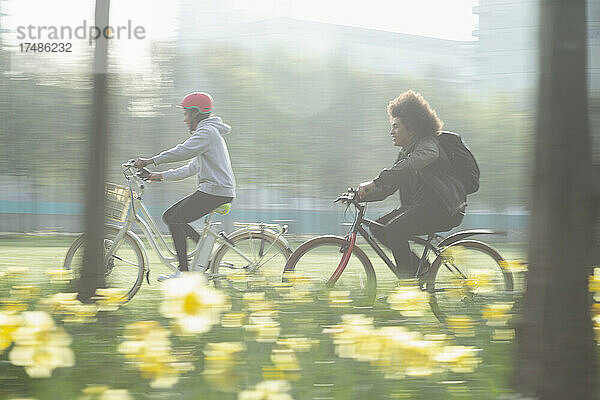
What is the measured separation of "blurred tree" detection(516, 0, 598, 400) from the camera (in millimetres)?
2188

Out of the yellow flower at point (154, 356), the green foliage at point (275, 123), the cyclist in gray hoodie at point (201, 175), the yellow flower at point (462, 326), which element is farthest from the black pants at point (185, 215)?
the green foliage at point (275, 123)

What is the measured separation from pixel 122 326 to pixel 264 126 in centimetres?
1359

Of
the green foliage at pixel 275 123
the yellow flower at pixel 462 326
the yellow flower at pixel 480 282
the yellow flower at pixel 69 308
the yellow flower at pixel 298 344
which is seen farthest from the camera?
the green foliage at pixel 275 123

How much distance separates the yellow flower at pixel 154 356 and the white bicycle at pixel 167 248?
97.4 inches

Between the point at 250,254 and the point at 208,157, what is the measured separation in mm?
724

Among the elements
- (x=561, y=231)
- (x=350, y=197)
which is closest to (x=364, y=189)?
(x=350, y=197)

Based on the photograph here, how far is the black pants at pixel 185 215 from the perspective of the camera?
4707 millimetres

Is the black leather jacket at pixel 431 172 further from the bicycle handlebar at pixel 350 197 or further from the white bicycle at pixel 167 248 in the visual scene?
the white bicycle at pixel 167 248

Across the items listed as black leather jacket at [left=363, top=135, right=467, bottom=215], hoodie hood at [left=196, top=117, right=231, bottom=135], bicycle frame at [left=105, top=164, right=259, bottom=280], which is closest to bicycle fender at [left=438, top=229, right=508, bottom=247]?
black leather jacket at [left=363, top=135, right=467, bottom=215]

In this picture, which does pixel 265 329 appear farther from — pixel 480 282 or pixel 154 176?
pixel 154 176

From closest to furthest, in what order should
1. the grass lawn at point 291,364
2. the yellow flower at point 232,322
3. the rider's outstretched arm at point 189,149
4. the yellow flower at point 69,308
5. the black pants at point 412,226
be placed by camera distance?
the grass lawn at point 291,364 → the yellow flower at point 69,308 → the yellow flower at point 232,322 → the black pants at point 412,226 → the rider's outstretched arm at point 189,149

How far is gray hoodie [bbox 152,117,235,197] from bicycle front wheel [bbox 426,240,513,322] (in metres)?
1.50

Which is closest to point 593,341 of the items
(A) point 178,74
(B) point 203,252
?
(B) point 203,252

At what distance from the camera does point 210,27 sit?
16812 mm
